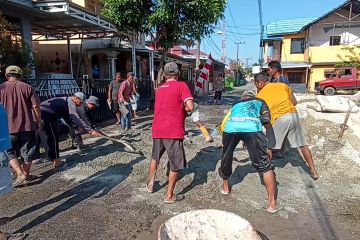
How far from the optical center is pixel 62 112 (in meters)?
5.44

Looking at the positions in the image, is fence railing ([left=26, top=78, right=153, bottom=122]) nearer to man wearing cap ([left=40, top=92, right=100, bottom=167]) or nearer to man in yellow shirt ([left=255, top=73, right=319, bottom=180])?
man wearing cap ([left=40, top=92, right=100, bottom=167])

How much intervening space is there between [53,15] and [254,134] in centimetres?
985

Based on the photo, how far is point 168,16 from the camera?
1195 centimetres

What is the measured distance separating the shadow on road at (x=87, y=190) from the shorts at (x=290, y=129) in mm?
2547

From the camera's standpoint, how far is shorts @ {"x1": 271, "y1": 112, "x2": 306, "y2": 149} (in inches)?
199

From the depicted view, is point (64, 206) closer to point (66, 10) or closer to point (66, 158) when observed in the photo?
point (66, 158)

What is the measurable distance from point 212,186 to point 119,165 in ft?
6.08

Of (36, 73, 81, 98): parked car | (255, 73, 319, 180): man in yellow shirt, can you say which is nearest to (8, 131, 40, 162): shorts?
(36, 73, 81, 98): parked car

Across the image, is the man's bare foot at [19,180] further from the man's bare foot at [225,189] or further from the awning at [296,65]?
the awning at [296,65]

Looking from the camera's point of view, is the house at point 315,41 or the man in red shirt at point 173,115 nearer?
the man in red shirt at point 173,115

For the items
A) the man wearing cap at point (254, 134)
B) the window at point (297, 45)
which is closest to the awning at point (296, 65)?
the window at point (297, 45)

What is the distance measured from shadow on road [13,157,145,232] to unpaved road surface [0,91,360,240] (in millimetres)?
12

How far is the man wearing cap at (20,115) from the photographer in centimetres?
444

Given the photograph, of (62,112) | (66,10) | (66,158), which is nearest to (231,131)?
(62,112)
